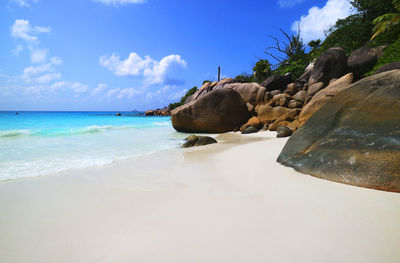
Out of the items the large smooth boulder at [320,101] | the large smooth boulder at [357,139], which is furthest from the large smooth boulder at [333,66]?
the large smooth boulder at [357,139]

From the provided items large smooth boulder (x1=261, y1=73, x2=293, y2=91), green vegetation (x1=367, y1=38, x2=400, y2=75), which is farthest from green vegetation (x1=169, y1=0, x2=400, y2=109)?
large smooth boulder (x1=261, y1=73, x2=293, y2=91)

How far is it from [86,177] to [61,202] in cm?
84

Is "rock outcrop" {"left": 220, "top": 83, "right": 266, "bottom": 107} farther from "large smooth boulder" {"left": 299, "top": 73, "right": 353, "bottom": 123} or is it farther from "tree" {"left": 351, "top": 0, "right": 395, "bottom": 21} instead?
"tree" {"left": 351, "top": 0, "right": 395, "bottom": 21}

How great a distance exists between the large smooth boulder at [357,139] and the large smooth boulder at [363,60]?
10932 mm

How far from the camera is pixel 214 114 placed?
9.21m

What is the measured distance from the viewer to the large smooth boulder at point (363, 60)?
10.8 metres

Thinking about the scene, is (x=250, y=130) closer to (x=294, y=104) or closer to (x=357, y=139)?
(x=294, y=104)

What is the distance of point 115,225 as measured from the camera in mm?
1483

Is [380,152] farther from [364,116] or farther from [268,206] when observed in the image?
[268,206]

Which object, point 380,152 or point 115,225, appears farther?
point 380,152

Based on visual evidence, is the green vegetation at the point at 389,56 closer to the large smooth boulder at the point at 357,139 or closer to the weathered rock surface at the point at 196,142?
the large smooth boulder at the point at 357,139

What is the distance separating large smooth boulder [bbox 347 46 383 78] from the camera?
35.6ft

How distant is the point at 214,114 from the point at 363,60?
9307 mm

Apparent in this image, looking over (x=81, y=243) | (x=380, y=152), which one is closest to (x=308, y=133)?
(x=380, y=152)
